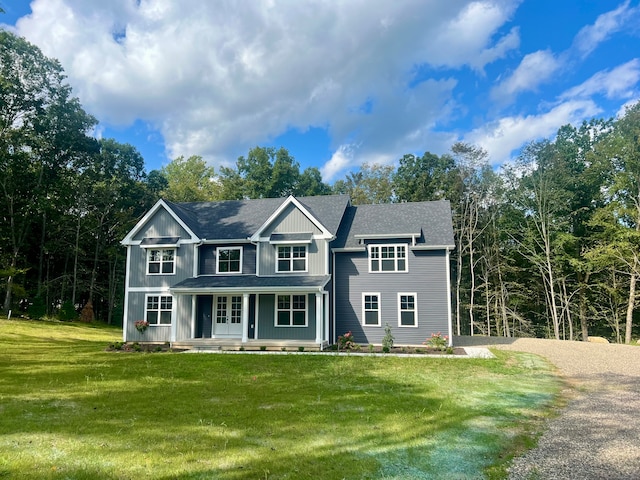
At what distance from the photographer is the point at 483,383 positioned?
11.4m

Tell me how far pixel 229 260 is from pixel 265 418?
50.3 feet

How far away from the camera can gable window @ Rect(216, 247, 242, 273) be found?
2209cm

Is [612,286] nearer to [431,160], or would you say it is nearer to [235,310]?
[431,160]

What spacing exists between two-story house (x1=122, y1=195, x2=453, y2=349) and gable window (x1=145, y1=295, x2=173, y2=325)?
5 centimetres

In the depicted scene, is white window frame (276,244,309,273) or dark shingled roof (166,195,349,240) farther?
dark shingled roof (166,195,349,240)

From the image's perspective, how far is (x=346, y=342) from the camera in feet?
63.0

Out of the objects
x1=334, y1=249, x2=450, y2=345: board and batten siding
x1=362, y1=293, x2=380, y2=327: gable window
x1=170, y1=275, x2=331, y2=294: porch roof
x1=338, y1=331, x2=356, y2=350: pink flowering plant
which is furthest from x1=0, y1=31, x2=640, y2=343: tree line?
x1=170, y1=275, x2=331, y2=294: porch roof

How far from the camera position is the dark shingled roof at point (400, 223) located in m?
21.0

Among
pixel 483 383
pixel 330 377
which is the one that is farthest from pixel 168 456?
pixel 483 383

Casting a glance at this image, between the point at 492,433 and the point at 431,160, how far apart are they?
34.4m

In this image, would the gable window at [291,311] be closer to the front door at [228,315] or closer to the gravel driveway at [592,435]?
the front door at [228,315]

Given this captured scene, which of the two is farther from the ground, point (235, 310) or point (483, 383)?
point (235, 310)

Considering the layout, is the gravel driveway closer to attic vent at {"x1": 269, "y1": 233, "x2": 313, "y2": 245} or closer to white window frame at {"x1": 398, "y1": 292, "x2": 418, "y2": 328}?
white window frame at {"x1": 398, "y1": 292, "x2": 418, "y2": 328}

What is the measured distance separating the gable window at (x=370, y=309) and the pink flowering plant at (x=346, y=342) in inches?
56.9
